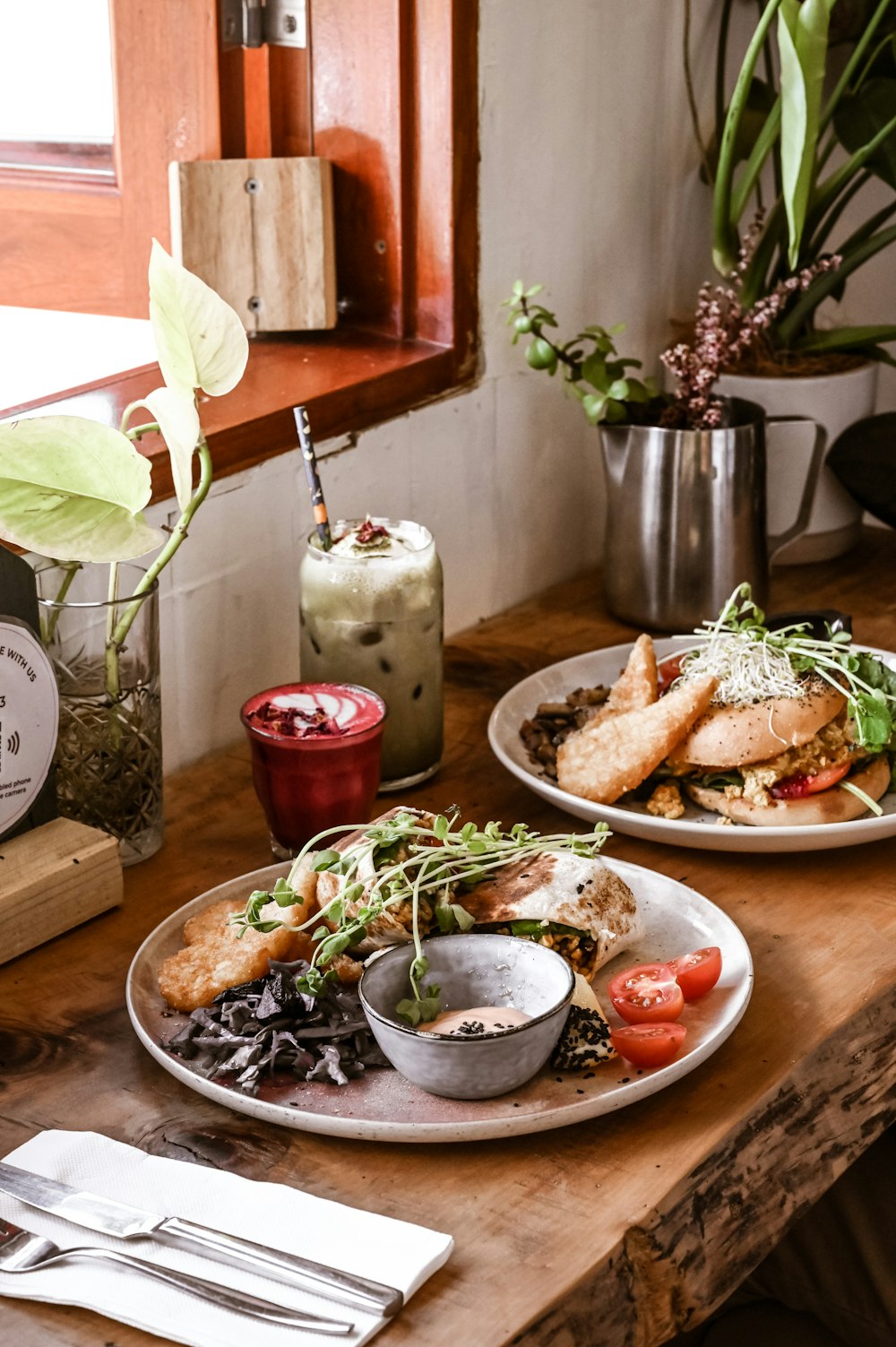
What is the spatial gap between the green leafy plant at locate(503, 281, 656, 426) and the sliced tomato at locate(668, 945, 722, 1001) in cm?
79

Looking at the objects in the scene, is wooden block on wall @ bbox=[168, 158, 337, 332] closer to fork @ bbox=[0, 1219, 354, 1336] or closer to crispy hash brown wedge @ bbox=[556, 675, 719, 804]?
crispy hash brown wedge @ bbox=[556, 675, 719, 804]

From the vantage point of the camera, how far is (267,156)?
1699mm

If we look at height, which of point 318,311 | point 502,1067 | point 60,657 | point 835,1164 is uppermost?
point 318,311

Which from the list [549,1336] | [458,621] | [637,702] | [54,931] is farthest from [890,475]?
[549,1336]

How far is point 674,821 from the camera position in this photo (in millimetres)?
1260

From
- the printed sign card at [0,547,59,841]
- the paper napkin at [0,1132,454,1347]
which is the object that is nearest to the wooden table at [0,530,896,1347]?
the paper napkin at [0,1132,454,1347]

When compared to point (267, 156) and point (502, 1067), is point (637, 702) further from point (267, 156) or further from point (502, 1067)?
point (267, 156)

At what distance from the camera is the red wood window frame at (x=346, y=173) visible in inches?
62.9

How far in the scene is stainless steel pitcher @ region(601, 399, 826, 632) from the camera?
165 centimetres

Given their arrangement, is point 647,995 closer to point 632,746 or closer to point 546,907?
point 546,907

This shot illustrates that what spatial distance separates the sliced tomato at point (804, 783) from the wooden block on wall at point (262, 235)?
75cm

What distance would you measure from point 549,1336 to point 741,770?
0.61 m

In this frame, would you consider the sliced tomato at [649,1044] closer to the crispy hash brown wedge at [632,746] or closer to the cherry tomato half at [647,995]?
the cherry tomato half at [647,995]

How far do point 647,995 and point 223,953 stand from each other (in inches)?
11.3
